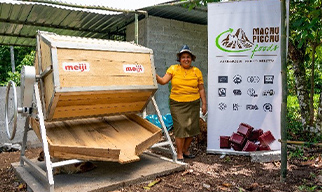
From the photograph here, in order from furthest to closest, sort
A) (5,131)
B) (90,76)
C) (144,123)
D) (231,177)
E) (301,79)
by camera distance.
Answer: (301,79), (5,131), (144,123), (231,177), (90,76)

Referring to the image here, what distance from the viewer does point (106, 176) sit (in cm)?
366

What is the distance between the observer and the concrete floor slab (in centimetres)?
332

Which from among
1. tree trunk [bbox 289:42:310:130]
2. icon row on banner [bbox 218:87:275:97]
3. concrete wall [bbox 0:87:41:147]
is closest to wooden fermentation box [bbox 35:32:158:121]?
icon row on banner [bbox 218:87:275:97]

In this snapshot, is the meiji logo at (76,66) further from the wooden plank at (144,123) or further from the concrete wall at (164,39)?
the concrete wall at (164,39)

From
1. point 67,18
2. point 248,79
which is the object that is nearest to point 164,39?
point 67,18

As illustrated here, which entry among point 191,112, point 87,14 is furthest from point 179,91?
point 87,14

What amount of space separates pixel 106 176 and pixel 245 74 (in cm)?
248

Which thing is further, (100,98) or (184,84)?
(184,84)

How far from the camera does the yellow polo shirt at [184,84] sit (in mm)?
→ 4512

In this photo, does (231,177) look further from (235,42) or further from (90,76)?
(90,76)

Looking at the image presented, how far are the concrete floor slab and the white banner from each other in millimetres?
1129

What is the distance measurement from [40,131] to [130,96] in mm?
1168

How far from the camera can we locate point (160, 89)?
7.36 meters

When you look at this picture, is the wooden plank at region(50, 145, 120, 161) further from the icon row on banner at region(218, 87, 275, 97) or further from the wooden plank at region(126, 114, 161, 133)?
the icon row on banner at region(218, 87, 275, 97)
